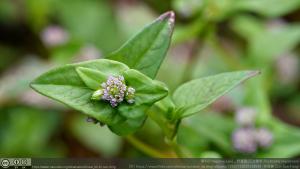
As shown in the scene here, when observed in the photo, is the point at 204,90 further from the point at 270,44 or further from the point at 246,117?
the point at 270,44

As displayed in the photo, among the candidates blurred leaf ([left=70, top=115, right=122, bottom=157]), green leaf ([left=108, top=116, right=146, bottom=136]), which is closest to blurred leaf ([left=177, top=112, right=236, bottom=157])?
blurred leaf ([left=70, top=115, right=122, bottom=157])

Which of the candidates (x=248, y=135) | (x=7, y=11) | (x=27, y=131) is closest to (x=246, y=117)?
(x=248, y=135)

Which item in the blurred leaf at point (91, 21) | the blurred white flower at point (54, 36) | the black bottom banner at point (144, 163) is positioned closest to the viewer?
the black bottom banner at point (144, 163)

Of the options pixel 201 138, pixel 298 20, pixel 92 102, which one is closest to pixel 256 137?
pixel 201 138

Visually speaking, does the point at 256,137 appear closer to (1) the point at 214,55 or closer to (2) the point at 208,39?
(2) the point at 208,39

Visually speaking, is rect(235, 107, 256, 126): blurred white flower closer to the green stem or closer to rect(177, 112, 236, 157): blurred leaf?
rect(177, 112, 236, 157): blurred leaf

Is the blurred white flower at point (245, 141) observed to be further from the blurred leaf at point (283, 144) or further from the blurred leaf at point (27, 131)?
the blurred leaf at point (27, 131)

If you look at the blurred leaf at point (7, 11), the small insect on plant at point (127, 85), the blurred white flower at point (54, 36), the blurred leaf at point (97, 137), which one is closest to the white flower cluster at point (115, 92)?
the small insect on plant at point (127, 85)

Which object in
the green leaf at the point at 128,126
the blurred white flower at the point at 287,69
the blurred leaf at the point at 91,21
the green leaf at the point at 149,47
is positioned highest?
the blurred leaf at the point at 91,21
